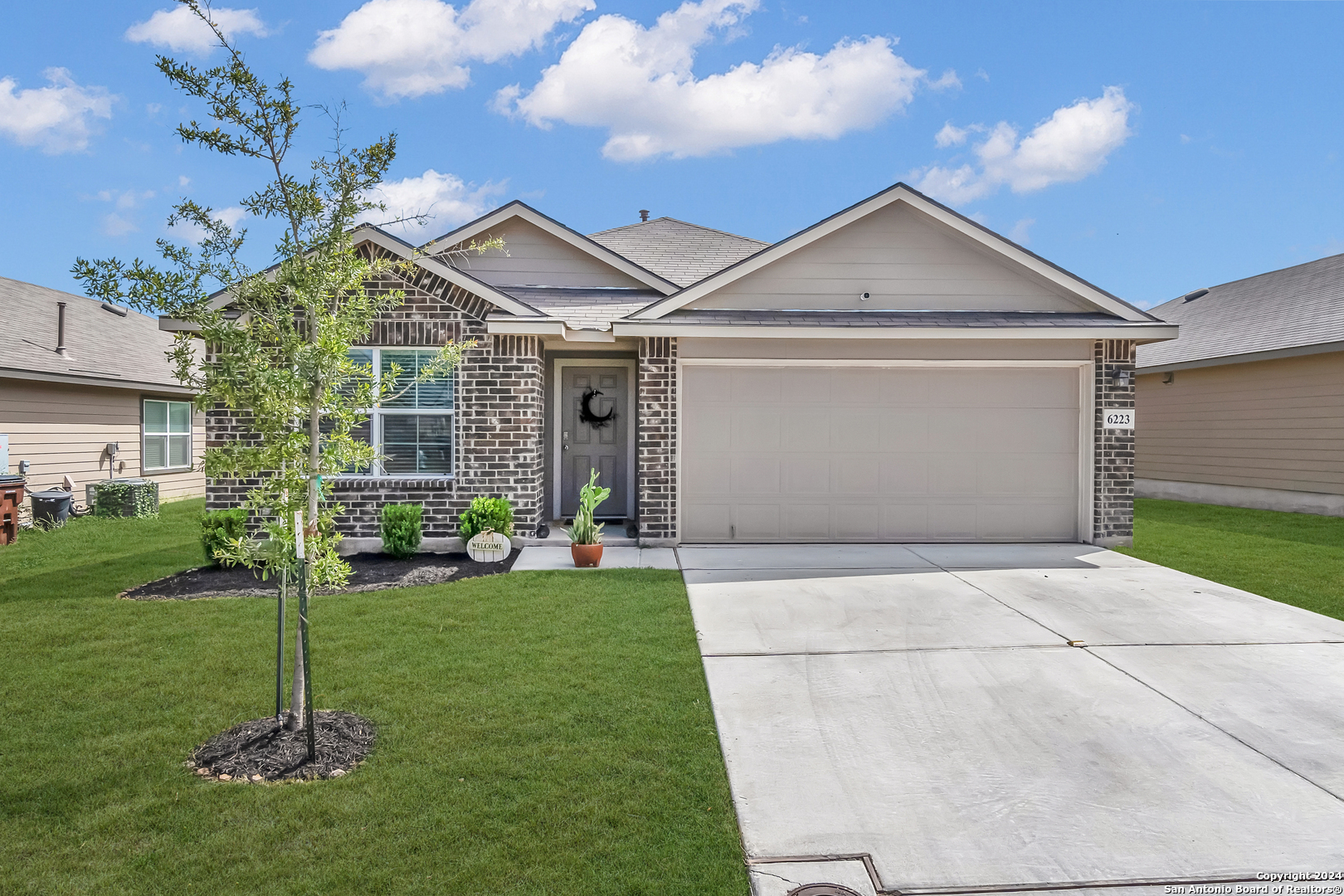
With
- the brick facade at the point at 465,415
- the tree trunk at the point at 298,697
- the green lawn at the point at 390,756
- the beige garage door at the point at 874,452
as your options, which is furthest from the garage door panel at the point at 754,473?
the tree trunk at the point at 298,697

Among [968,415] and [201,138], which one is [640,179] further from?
[201,138]

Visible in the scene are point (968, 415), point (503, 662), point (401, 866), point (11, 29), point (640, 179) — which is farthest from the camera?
point (640, 179)

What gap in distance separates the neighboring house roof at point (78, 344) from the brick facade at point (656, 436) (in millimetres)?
8349

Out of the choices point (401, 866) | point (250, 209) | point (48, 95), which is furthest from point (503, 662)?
point (48, 95)

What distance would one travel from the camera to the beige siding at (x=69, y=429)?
12.7 meters

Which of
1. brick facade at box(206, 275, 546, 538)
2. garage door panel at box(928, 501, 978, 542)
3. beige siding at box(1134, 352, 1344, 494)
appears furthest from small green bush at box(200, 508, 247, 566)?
beige siding at box(1134, 352, 1344, 494)

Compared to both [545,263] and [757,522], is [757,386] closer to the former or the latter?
[757,522]

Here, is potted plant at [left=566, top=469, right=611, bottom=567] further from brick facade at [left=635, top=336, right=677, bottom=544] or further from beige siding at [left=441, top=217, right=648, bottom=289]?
beige siding at [left=441, top=217, right=648, bottom=289]

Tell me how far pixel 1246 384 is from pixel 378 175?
17.0 metres

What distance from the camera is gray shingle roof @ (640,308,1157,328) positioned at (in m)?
9.66

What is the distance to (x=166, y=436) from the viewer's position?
16.8 metres

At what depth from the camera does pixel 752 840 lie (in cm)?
321

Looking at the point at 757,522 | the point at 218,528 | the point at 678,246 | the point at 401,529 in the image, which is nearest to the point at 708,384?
the point at 757,522

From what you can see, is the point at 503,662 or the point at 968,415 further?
the point at 968,415
